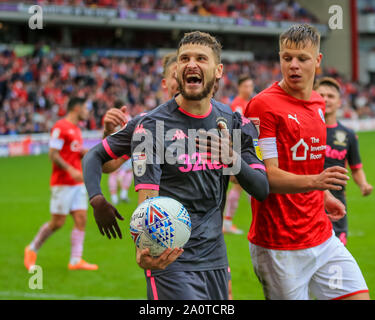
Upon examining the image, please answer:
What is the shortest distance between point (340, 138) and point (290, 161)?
2.25m

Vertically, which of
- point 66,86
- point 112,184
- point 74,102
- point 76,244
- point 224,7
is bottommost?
point 76,244

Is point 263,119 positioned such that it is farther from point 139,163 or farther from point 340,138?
point 340,138

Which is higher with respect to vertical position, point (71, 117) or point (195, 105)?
point (71, 117)

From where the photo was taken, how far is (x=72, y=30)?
36906mm

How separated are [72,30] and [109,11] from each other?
3.57 meters

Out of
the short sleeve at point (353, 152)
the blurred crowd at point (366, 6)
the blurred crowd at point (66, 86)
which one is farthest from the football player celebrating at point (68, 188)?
the blurred crowd at point (366, 6)

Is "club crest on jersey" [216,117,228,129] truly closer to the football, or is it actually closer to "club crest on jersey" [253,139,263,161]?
"club crest on jersey" [253,139,263,161]

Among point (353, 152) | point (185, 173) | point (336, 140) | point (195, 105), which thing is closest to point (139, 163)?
point (185, 173)

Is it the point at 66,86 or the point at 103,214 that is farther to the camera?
the point at 66,86

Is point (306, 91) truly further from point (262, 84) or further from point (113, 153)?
point (262, 84)

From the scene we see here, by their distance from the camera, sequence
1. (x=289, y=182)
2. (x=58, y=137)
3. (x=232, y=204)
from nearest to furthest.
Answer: (x=289, y=182) < (x=58, y=137) < (x=232, y=204)

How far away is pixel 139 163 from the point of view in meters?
3.43

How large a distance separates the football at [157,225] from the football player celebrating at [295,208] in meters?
1.04

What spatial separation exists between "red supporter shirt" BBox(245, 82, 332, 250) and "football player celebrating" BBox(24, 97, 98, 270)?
436 cm
